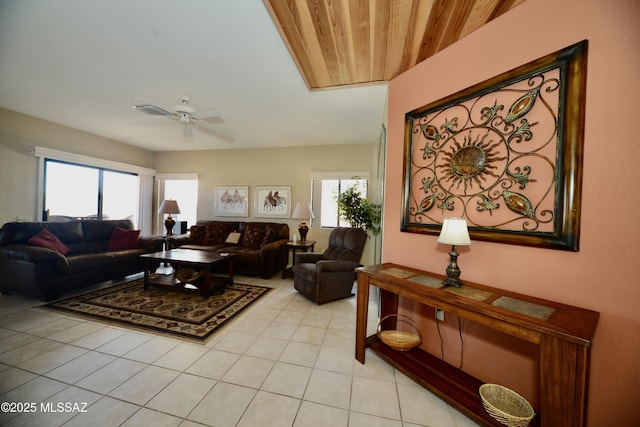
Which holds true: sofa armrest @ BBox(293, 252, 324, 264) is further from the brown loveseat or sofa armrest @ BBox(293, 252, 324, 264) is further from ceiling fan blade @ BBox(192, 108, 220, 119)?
ceiling fan blade @ BBox(192, 108, 220, 119)

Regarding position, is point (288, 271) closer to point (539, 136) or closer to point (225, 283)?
point (225, 283)

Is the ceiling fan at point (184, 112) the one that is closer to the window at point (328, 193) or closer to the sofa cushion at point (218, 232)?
the sofa cushion at point (218, 232)

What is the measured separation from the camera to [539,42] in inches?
49.0

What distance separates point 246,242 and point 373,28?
152 inches

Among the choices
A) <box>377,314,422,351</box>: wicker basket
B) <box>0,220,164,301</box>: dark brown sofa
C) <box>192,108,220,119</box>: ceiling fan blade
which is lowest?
<box>377,314,422,351</box>: wicker basket

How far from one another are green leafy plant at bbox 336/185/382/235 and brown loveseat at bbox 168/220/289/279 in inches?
53.4

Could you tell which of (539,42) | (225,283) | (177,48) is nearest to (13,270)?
(225,283)

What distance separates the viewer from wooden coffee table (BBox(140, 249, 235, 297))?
2.93m

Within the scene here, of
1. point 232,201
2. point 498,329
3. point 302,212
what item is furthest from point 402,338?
point 232,201

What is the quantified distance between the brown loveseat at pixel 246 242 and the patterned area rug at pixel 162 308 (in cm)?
63

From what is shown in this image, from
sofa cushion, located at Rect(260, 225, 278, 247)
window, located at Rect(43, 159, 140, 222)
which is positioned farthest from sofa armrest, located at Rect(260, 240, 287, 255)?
window, located at Rect(43, 159, 140, 222)

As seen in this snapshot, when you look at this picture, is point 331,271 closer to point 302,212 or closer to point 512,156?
point 302,212

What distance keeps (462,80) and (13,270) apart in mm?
5223

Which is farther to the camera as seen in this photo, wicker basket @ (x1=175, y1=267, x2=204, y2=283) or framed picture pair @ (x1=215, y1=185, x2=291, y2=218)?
framed picture pair @ (x1=215, y1=185, x2=291, y2=218)
